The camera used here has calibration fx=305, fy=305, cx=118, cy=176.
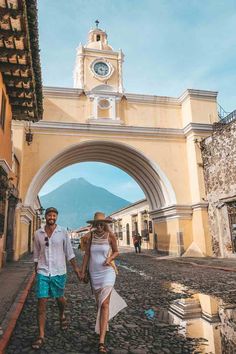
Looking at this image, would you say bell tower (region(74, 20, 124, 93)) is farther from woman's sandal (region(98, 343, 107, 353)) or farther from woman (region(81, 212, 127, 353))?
woman's sandal (region(98, 343, 107, 353))

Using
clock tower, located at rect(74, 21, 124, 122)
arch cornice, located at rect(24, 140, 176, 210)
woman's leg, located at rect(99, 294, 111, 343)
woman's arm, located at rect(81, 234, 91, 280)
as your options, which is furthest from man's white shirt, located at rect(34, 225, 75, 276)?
clock tower, located at rect(74, 21, 124, 122)

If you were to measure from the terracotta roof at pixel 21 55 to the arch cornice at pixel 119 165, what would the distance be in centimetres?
836

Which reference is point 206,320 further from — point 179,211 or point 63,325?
point 179,211

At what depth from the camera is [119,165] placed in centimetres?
2091

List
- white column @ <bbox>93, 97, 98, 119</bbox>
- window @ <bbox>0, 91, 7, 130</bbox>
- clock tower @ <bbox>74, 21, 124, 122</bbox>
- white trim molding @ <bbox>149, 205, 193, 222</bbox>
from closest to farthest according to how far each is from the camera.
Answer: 1. window @ <bbox>0, 91, 7, 130</bbox>
2. white trim molding @ <bbox>149, 205, 193, 222</bbox>
3. white column @ <bbox>93, 97, 98, 119</bbox>
4. clock tower @ <bbox>74, 21, 124, 122</bbox>

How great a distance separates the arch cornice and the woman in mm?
12433

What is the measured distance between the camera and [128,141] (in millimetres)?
17641

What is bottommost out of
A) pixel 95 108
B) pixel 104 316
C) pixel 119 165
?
pixel 104 316

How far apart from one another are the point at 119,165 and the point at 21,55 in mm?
15387

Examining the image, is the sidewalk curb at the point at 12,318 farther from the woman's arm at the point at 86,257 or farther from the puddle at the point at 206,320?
the puddle at the point at 206,320

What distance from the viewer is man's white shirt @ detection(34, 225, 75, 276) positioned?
11.8 ft

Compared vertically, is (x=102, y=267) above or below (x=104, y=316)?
above

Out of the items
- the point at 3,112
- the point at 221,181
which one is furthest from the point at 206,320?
the point at 221,181

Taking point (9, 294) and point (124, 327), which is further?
point (9, 294)
